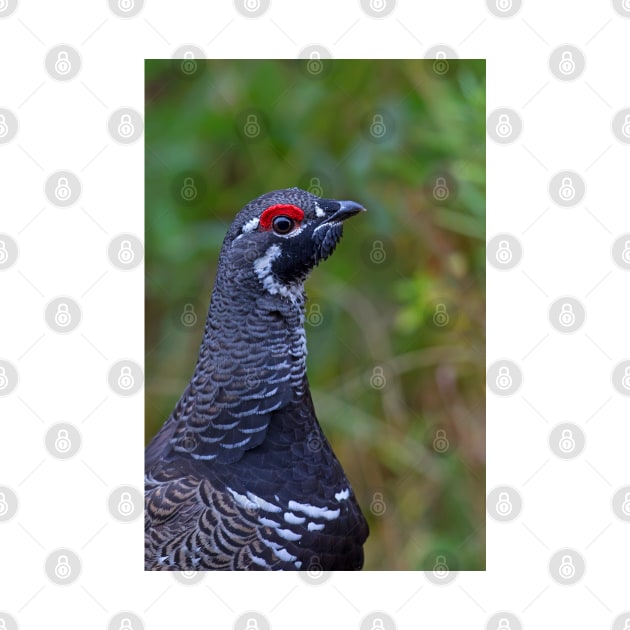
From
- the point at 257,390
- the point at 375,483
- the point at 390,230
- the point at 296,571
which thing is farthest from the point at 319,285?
the point at 296,571

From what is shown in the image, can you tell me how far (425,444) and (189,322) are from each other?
1.74m

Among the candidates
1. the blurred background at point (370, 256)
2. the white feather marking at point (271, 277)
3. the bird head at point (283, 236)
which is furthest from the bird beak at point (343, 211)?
the blurred background at point (370, 256)

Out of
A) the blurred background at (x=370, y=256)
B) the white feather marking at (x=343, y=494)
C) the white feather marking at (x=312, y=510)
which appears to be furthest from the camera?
the blurred background at (x=370, y=256)

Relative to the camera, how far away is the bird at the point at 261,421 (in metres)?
3.92

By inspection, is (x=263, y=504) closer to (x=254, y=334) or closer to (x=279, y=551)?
(x=279, y=551)

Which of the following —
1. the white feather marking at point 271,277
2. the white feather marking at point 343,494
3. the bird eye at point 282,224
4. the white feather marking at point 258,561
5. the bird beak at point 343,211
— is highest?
the bird beak at point 343,211

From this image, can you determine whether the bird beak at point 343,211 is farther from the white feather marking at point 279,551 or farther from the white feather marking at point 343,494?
the white feather marking at point 279,551

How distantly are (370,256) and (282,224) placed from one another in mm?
1837

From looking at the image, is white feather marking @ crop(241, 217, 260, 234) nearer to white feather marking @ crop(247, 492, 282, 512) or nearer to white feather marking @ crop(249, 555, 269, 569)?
white feather marking @ crop(247, 492, 282, 512)

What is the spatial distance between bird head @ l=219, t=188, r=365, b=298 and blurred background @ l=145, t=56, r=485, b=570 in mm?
1332

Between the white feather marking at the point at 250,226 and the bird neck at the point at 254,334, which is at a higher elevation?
the white feather marking at the point at 250,226

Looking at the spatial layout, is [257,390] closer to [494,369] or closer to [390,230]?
[494,369]

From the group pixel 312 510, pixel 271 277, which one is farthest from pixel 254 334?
pixel 312 510

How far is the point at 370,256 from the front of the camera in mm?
5742
